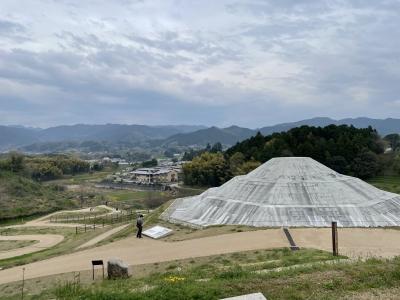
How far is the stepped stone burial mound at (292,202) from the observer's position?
37500 millimetres

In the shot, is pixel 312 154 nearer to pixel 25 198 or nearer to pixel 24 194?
pixel 25 198

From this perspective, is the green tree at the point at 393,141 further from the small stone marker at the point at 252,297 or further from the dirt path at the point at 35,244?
the small stone marker at the point at 252,297

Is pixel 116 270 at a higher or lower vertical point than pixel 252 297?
lower

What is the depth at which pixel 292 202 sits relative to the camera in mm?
40000

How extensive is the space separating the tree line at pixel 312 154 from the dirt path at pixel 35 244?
130ft

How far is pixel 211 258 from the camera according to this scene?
25719 mm

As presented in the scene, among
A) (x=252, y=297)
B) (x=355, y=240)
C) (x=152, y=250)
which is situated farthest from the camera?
(x=355, y=240)

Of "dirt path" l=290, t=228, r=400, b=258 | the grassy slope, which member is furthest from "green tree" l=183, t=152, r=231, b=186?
"dirt path" l=290, t=228, r=400, b=258

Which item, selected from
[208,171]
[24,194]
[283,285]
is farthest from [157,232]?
[24,194]

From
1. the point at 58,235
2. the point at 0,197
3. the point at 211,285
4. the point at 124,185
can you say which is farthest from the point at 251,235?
the point at 124,185

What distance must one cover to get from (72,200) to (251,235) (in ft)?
260

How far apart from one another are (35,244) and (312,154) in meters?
52.4

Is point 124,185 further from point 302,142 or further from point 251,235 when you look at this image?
point 251,235

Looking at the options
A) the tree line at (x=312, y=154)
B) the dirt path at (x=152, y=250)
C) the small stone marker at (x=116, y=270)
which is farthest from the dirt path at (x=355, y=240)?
the tree line at (x=312, y=154)
